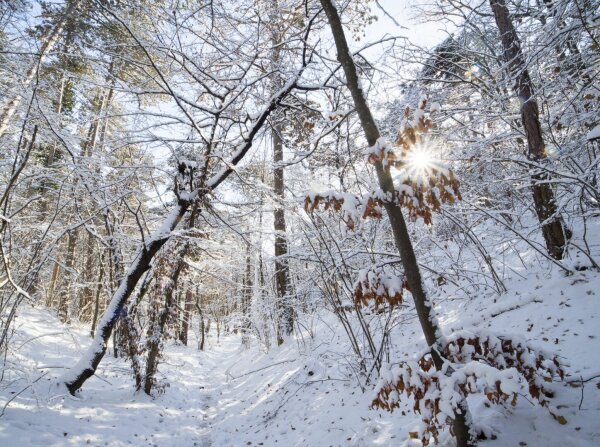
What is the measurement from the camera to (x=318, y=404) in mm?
5535

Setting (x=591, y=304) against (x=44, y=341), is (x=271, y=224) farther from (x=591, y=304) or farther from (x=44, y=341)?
(x=591, y=304)

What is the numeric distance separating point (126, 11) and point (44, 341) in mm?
9689

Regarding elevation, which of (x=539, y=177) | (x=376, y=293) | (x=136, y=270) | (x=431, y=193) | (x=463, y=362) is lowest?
(x=463, y=362)

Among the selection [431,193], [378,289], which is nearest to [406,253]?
[378,289]

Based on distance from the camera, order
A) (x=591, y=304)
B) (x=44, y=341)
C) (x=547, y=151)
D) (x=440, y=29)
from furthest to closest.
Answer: (x=44, y=341)
(x=440, y=29)
(x=547, y=151)
(x=591, y=304)

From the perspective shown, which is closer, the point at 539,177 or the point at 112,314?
the point at 539,177

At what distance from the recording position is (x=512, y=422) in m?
2.58

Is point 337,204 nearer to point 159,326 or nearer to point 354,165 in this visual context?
point 354,165

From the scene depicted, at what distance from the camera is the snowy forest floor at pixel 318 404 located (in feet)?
8.58

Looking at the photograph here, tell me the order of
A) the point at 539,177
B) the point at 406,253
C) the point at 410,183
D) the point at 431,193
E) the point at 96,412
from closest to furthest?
the point at 431,193
the point at 410,183
the point at 406,253
the point at 539,177
the point at 96,412

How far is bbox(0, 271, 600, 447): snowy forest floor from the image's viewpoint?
2614 millimetres

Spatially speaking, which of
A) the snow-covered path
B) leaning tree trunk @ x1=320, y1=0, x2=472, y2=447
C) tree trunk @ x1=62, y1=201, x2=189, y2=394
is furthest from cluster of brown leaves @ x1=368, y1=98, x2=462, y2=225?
tree trunk @ x1=62, y1=201, x2=189, y2=394

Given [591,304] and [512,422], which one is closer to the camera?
[512,422]

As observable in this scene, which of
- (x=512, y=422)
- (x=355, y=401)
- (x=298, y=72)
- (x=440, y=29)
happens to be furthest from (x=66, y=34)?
(x=512, y=422)
